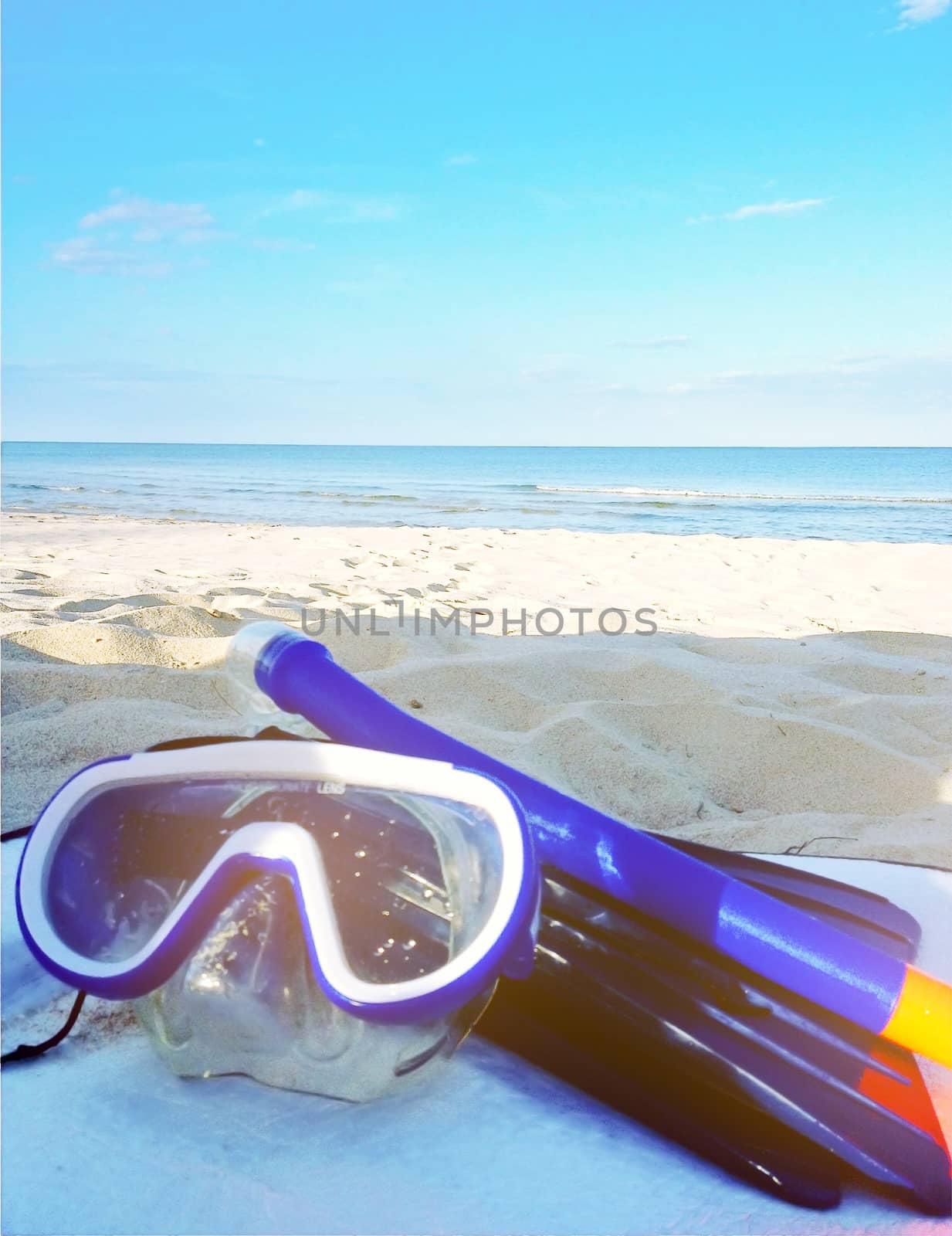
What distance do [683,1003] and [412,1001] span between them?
325mm

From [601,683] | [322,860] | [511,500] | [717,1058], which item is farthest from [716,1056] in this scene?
[511,500]

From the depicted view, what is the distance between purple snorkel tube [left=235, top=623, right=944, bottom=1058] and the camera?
77 centimetres

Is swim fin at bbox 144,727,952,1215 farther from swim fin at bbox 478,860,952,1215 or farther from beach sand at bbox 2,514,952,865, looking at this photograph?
beach sand at bbox 2,514,952,865

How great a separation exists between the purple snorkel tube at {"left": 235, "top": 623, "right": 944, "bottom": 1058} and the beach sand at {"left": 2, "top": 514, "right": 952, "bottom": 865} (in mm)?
991

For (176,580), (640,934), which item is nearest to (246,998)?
(640,934)

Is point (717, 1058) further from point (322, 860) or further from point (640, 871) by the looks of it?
point (322, 860)

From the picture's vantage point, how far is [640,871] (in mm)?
841

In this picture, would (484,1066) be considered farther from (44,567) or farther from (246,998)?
(44,567)

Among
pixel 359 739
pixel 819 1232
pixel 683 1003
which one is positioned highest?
pixel 359 739

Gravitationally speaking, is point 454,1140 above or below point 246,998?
below

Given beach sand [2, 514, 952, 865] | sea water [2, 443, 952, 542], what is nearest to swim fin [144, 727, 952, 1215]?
beach sand [2, 514, 952, 865]

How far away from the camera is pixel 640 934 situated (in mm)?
930

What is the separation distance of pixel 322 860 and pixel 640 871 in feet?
0.93

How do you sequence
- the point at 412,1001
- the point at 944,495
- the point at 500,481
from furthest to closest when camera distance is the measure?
the point at 500,481 → the point at 944,495 → the point at 412,1001
